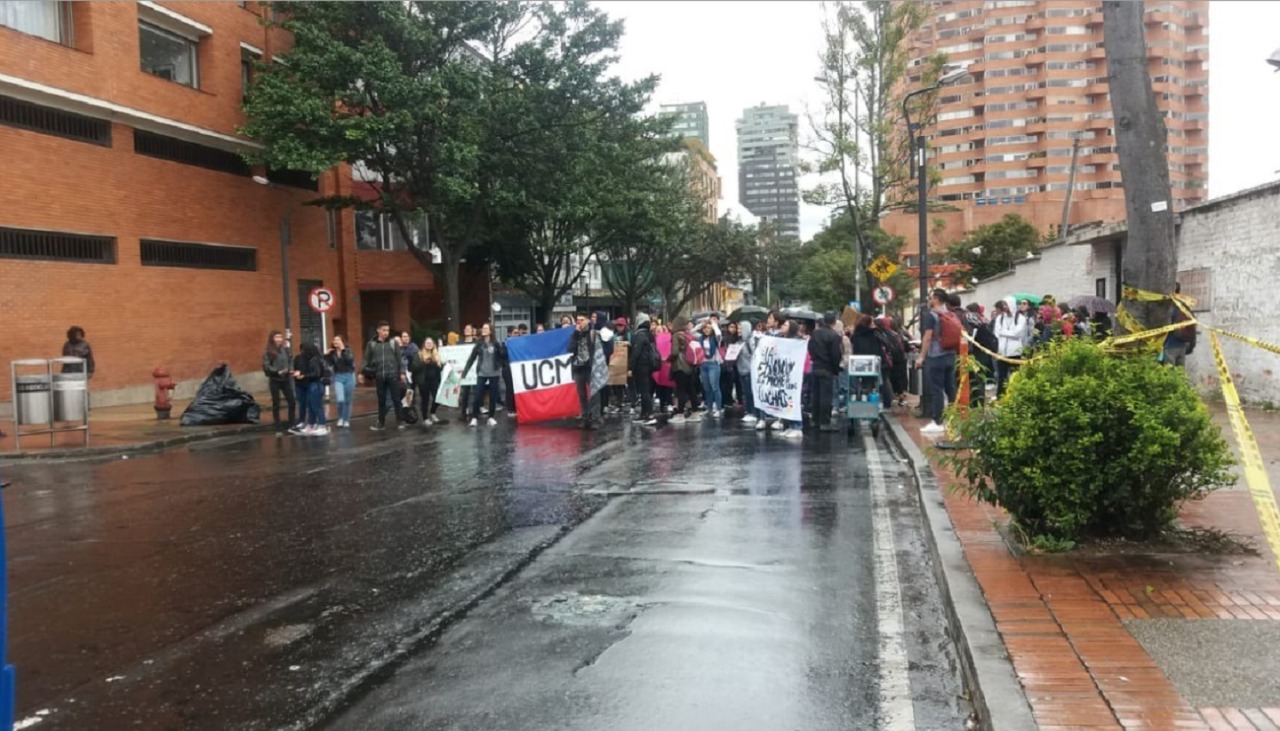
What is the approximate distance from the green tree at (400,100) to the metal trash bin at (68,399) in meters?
9.96

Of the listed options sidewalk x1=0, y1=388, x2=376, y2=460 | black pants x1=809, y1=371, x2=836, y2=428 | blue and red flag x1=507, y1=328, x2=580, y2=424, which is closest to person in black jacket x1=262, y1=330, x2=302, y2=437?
sidewalk x1=0, y1=388, x2=376, y2=460

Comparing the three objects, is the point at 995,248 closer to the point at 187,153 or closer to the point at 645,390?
the point at 187,153

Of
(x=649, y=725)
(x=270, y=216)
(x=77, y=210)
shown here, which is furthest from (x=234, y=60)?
(x=649, y=725)

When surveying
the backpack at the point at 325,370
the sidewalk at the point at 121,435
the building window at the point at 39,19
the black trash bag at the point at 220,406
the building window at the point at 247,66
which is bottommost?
the sidewalk at the point at 121,435

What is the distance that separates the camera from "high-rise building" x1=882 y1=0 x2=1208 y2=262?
99250 millimetres

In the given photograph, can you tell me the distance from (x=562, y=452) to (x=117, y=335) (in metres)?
14.9

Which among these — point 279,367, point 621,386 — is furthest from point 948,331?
point 279,367

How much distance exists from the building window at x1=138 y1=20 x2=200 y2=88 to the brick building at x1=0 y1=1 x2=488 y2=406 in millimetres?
39

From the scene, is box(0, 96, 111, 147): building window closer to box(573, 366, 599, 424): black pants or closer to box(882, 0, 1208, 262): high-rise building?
box(573, 366, 599, 424): black pants

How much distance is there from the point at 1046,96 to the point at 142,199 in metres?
97.4

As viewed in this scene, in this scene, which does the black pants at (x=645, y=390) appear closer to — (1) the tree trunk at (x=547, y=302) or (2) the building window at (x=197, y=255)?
(2) the building window at (x=197, y=255)

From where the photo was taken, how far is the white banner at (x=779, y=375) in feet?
44.0

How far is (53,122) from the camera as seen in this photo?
68.3ft

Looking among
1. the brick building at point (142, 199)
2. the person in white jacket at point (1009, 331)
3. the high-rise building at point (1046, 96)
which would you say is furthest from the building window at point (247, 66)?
the high-rise building at point (1046, 96)
